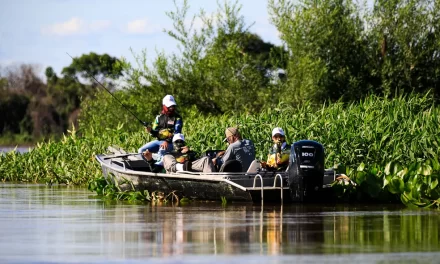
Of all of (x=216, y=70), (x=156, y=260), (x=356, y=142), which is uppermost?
(x=216, y=70)

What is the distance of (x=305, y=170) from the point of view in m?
18.4

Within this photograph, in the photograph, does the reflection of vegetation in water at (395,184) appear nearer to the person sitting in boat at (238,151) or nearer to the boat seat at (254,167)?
the boat seat at (254,167)

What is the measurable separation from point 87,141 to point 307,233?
16.5 metres

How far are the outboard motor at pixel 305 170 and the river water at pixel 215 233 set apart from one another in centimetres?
23

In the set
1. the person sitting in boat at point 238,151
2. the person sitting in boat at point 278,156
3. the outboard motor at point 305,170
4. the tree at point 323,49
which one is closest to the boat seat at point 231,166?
the person sitting in boat at point 238,151

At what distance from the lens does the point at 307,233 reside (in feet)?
47.4

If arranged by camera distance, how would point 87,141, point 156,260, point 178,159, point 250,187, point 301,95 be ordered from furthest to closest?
point 301,95
point 87,141
point 178,159
point 250,187
point 156,260

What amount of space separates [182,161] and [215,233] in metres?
6.05

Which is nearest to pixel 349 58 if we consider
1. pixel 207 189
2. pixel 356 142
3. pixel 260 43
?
pixel 356 142

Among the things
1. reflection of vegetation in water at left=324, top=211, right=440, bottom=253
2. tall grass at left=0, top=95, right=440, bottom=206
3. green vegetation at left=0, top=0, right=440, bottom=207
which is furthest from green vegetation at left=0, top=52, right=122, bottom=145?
reflection of vegetation in water at left=324, top=211, right=440, bottom=253

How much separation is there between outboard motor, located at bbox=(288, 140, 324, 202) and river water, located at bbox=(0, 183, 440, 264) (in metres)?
0.23

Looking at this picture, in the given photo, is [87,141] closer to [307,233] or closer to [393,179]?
[393,179]

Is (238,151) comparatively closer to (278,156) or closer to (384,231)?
(278,156)

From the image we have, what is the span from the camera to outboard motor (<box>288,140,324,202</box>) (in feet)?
60.3
